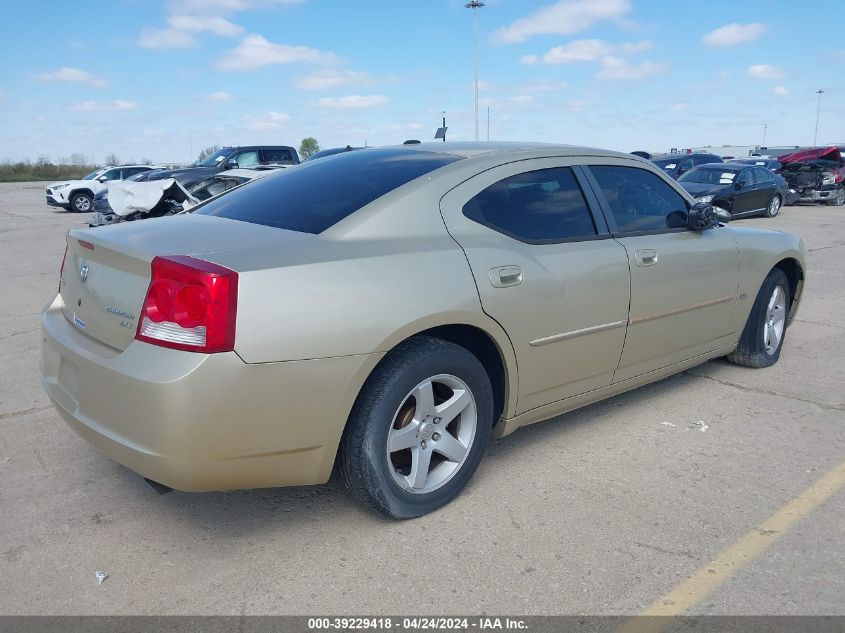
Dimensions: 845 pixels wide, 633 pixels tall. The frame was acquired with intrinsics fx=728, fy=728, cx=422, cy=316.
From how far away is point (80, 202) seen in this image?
2289cm

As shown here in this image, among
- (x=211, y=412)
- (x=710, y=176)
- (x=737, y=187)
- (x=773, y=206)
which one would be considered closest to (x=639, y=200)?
(x=211, y=412)

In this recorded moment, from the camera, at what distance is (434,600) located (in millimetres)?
2545

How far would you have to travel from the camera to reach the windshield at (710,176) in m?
16.3

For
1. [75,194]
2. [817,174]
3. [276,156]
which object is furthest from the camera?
[75,194]

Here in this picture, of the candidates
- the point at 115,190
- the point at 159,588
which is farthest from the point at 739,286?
the point at 115,190

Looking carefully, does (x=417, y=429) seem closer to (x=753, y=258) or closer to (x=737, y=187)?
(x=753, y=258)

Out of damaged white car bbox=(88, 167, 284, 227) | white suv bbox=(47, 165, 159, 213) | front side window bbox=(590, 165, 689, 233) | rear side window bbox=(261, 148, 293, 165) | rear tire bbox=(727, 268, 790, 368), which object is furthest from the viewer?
white suv bbox=(47, 165, 159, 213)

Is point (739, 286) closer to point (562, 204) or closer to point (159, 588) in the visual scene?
point (562, 204)

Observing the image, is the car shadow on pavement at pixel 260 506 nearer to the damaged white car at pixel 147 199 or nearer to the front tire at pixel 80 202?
the damaged white car at pixel 147 199

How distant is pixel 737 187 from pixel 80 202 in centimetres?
1903

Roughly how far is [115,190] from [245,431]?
1002 centimetres

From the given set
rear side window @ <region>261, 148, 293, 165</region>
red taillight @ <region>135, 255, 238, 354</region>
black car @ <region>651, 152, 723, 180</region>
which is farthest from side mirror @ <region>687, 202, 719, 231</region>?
black car @ <region>651, 152, 723, 180</region>

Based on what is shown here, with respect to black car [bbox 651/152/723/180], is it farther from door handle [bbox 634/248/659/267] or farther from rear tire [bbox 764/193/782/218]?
door handle [bbox 634/248/659/267]

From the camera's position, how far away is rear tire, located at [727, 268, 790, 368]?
5008 mm
